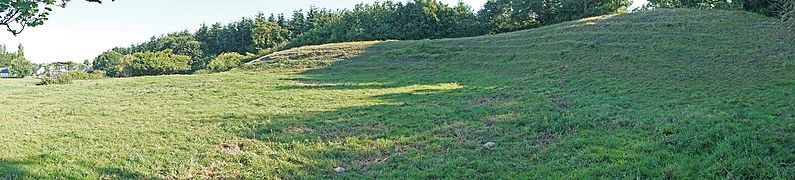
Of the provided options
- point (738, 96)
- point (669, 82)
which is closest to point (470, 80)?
point (669, 82)

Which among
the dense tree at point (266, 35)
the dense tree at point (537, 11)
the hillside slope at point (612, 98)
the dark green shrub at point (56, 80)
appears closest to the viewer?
the hillside slope at point (612, 98)

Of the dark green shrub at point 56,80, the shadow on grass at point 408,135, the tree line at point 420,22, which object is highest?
the tree line at point 420,22

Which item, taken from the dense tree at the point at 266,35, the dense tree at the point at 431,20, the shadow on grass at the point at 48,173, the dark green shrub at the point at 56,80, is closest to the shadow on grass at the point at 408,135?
the shadow on grass at the point at 48,173

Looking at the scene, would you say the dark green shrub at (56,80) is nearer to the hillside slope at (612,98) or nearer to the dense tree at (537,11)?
the hillside slope at (612,98)

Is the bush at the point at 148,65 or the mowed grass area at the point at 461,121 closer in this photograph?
the mowed grass area at the point at 461,121

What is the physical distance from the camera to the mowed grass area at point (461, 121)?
6.25 meters

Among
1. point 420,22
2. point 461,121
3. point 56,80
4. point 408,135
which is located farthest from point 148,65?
point 408,135

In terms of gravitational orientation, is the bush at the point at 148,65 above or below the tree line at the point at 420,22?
below

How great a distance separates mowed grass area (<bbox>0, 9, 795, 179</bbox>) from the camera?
20.5 feet

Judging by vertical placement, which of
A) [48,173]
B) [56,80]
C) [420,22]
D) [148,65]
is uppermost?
[420,22]

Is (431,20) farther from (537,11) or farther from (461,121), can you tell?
(461,121)

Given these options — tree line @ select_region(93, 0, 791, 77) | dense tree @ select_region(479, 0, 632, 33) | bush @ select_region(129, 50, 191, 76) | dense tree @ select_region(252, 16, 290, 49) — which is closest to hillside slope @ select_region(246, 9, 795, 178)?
tree line @ select_region(93, 0, 791, 77)

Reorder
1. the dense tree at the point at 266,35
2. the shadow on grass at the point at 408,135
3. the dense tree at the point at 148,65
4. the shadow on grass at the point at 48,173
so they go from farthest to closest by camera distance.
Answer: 1. the dense tree at the point at 266,35
2. the dense tree at the point at 148,65
3. the shadow on grass at the point at 408,135
4. the shadow on grass at the point at 48,173

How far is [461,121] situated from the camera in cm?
947
